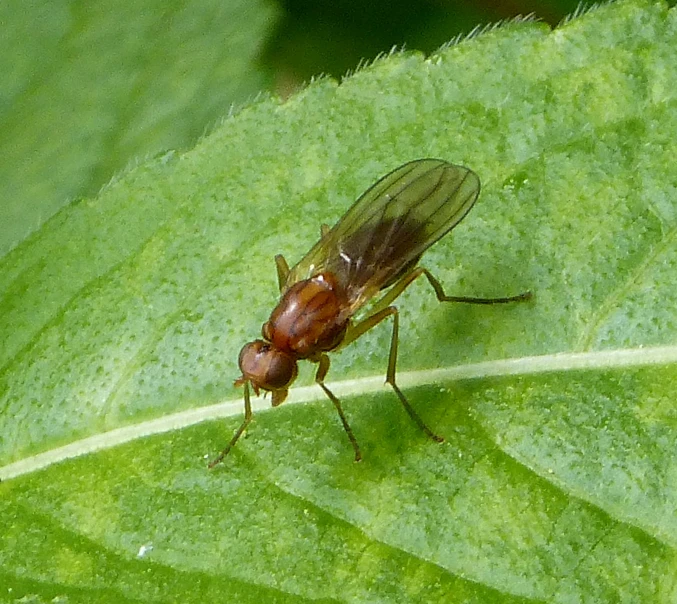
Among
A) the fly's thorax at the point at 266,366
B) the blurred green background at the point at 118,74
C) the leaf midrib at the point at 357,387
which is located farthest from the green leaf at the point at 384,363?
the blurred green background at the point at 118,74

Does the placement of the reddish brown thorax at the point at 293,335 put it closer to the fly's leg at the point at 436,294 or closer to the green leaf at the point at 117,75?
the fly's leg at the point at 436,294

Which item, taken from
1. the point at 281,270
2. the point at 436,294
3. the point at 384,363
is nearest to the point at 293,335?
the point at 281,270

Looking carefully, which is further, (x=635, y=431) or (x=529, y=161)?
(x=529, y=161)

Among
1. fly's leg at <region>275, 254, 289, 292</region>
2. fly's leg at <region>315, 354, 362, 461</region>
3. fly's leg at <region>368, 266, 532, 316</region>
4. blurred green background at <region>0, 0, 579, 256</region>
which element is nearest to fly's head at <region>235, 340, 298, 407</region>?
fly's leg at <region>315, 354, 362, 461</region>

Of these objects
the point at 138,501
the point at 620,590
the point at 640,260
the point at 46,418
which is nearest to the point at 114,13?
the point at 46,418

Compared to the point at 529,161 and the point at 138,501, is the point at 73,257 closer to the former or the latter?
the point at 138,501

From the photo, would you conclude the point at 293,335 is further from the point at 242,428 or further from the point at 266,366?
the point at 242,428

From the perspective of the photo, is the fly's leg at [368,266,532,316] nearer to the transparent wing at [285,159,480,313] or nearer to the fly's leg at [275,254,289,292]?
the transparent wing at [285,159,480,313]
